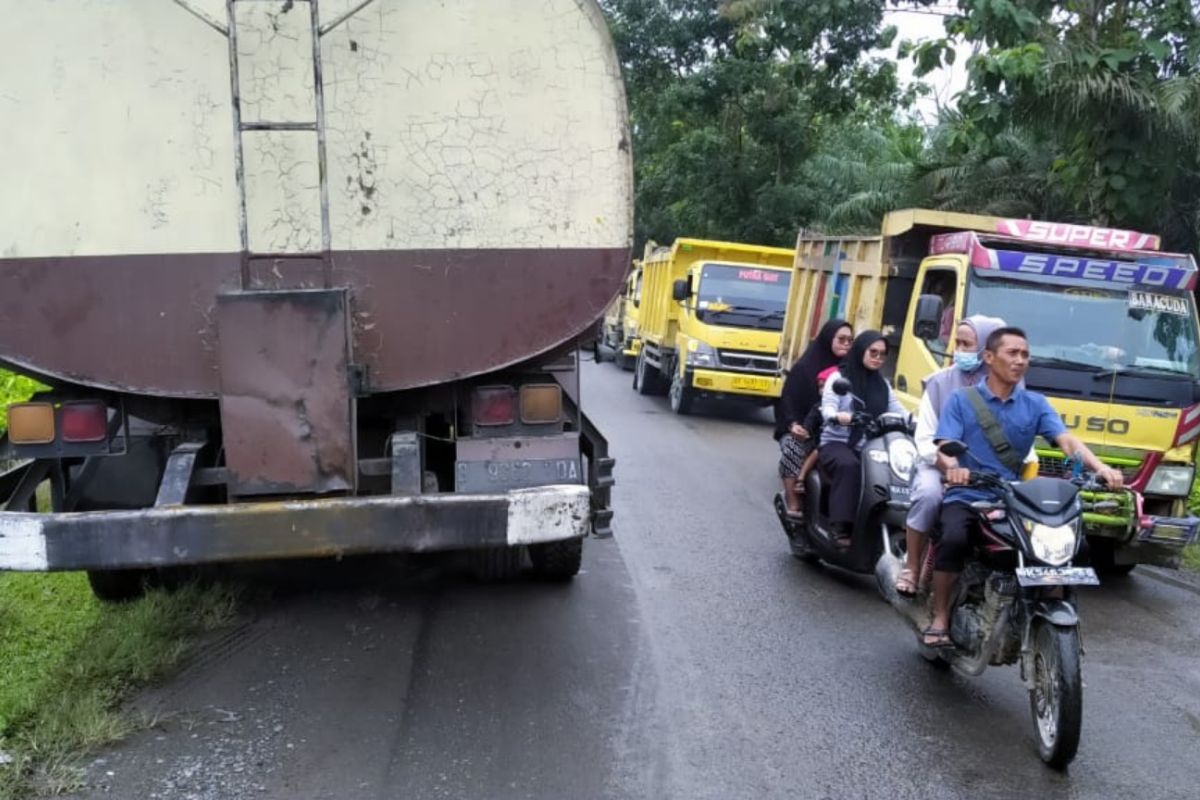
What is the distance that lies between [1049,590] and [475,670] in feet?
8.08

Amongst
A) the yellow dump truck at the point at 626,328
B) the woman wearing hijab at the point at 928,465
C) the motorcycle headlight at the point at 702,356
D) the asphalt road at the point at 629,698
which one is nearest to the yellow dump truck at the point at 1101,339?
the asphalt road at the point at 629,698

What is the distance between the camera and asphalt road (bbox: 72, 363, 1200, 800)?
4055 millimetres

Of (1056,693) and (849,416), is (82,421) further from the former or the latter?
(849,416)

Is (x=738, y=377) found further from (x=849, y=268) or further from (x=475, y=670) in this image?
(x=475, y=670)

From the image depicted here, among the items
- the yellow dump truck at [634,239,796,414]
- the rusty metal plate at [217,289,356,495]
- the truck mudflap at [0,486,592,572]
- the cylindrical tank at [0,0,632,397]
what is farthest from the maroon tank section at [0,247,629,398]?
the yellow dump truck at [634,239,796,414]

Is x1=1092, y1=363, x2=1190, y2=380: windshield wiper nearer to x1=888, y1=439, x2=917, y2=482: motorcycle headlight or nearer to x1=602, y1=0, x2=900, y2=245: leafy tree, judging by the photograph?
x1=888, y1=439, x2=917, y2=482: motorcycle headlight

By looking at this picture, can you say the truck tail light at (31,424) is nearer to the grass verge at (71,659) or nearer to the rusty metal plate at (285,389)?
the rusty metal plate at (285,389)

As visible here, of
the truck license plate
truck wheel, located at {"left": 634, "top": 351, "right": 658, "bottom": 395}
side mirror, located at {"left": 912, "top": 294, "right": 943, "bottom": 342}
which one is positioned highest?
side mirror, located at {"left": 912, "top": 294, "right": 943, "bottom": 342}

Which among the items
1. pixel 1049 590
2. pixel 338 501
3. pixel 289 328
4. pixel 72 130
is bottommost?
pixel 1049 590

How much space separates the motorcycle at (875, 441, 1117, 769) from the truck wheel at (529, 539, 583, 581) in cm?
211

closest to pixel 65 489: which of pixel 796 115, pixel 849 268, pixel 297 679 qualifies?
pixel 297 679

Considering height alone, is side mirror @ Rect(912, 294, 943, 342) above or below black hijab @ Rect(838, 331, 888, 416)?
above

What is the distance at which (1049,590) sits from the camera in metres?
4.36

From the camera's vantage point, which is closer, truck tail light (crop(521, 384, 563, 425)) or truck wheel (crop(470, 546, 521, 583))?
truck tail light (crop(521, 384, 563, 425))
